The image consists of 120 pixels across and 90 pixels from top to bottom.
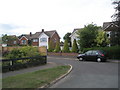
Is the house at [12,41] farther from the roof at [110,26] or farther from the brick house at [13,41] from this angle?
the roof at [110,26]

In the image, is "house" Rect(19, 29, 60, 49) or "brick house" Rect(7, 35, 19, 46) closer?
"house" Rect(19, 29, 60, 49)

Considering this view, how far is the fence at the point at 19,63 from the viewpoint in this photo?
1069 centimetres

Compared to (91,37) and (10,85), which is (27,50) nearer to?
(10,85)

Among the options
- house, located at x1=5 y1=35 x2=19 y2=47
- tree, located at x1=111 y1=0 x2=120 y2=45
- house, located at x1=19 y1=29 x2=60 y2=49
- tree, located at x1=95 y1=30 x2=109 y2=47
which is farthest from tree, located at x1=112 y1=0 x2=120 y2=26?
house, located at x1=5 y1=35 x2=19 y2=47

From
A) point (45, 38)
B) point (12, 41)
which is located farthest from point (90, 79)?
point (12, 41)

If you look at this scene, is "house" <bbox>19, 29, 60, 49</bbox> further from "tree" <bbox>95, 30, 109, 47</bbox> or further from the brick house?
"tree" <bbox>95, 30, 109, 47</bbox>

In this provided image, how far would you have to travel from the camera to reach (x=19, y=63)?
12.1 m

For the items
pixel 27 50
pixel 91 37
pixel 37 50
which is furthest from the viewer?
pixel 91 37

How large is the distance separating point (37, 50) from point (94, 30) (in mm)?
16517

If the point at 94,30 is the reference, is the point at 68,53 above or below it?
below

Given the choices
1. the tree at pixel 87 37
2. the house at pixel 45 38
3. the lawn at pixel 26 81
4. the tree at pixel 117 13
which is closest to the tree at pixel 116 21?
the tree at pixel 117 13

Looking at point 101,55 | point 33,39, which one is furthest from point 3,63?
point 33,39

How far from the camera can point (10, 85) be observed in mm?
6344

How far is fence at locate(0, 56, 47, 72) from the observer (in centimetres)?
1069
